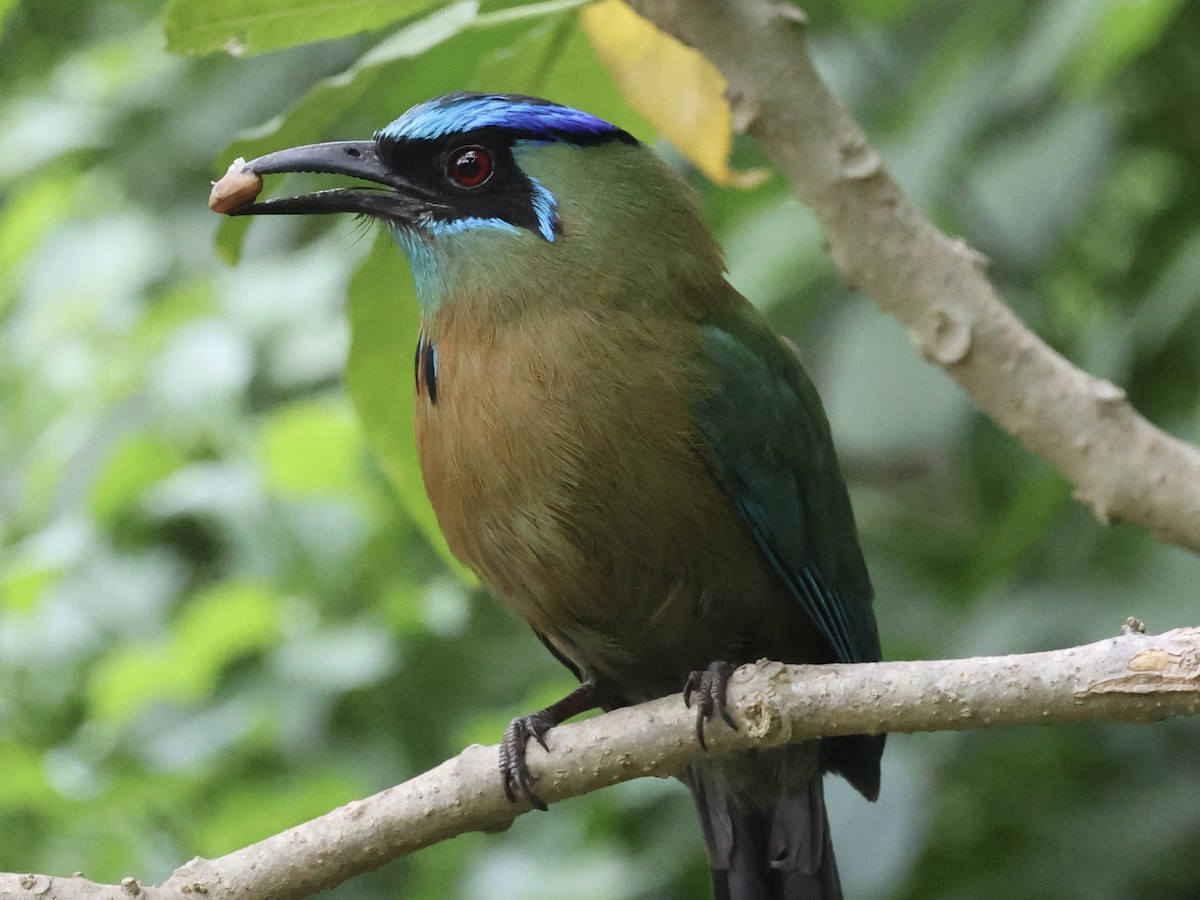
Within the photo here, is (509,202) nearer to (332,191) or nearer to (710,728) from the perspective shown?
(332,191)

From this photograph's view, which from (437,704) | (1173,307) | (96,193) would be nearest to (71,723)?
(437,704)

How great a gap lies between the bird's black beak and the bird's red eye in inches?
2.8

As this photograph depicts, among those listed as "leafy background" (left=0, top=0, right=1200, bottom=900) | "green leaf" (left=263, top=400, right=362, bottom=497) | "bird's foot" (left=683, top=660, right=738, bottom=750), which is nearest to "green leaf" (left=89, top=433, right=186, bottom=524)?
"leafy background" (left=0, top=0, right=1200, bottom=900)

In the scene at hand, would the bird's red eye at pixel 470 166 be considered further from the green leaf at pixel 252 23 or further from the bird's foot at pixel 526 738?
the bird's foot at pixel 526 738

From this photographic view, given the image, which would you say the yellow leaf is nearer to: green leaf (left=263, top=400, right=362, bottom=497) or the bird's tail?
the bird's tail

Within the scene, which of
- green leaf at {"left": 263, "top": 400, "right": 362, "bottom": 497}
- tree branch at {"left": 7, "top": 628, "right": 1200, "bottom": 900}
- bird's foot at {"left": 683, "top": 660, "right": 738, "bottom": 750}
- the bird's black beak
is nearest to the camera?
tree branch at {"left": 7, "top": 628, "right": 1200, "bottom": 900}

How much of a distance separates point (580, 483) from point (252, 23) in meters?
0.89

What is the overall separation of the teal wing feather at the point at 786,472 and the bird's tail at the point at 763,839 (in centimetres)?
35

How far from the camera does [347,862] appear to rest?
83.9 inches

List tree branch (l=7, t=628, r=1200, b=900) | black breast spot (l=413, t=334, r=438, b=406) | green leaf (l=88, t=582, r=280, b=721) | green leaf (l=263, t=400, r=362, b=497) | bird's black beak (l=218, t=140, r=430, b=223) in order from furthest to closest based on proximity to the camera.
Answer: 1. green leaf (l=263, t=400, r=362, b=497)
2. green leaf (l=88, t=582, r=280, b=721)
3. black breast spot (l=413, t=334, r=438, b=406)
4. bird's black beak (l=218, t=140, r=430, b=223)
5. tree branch (l=7, t=628, r=1200, b=900)

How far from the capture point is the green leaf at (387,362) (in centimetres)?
264

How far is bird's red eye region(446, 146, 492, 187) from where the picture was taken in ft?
8.54

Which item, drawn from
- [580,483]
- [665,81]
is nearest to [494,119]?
[665,81]

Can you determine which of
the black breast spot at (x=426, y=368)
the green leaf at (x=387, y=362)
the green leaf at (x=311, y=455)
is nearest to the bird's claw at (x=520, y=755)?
the green leaf at (x=387, y=362)
